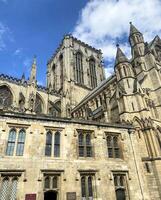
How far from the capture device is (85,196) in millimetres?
13617

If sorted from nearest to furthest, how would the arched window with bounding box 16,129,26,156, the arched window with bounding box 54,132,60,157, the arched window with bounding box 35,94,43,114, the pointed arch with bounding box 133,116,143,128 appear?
the arched window with bounding box 16,129,26,156 → the arched window with bounding box 54,132,60,157 → the pointed arch with bounding box 133,116,143,128 → the arched window with bounding box 35,94,43,114

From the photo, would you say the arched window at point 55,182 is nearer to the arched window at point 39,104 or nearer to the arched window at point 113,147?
the arched window at point 113,147

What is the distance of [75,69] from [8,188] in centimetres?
4085

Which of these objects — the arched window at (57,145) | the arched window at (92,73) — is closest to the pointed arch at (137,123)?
the arched window at (57,145)

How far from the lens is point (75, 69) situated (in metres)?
50.2

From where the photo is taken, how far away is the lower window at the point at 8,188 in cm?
1179

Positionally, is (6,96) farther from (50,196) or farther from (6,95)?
(50,196)

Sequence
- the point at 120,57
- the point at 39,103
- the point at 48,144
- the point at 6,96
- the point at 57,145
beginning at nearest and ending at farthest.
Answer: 1. the point at 48,144
2. the point at 57,145
3. the point at 120,57
4. the point at 6,96
5. the point at 39,103

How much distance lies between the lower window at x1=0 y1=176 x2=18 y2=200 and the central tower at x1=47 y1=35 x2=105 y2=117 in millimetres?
29646

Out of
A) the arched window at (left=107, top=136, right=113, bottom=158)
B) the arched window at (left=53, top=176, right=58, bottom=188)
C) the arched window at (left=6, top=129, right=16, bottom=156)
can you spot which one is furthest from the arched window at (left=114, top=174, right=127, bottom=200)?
the arched window at (left=6, top=129, right=16, bottom=156)

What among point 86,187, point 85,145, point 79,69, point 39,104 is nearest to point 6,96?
point 39,104

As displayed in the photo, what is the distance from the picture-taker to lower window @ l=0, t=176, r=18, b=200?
464 inches

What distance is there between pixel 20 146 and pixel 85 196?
6.07 m

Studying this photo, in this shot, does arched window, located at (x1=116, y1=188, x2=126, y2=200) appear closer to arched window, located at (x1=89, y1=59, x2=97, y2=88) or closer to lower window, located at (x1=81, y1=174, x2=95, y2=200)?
lower window, located at (x1=81, y1=174, x2=95, y2=200)
